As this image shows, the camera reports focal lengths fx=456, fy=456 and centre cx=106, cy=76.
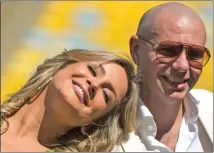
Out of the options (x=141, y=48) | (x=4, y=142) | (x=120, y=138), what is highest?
(x=141, y=48)

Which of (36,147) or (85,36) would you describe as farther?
(85,36)

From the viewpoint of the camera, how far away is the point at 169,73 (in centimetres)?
154

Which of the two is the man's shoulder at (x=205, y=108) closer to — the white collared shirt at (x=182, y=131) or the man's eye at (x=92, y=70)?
the white collared shirt at (x=182, y=131)

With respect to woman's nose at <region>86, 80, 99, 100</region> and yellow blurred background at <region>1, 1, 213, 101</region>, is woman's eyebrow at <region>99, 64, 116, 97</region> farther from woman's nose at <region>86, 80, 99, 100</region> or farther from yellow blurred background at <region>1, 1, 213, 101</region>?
yellow blurred background at <region>1, 1, 213, 101</region>

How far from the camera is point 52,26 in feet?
8.48

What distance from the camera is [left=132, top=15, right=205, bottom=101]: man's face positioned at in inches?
60.1

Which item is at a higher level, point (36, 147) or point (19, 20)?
point (19, 20)

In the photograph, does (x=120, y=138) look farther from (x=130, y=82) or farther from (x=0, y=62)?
(x=0, y=62)

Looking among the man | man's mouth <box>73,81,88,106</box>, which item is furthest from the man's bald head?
man's mouth <box>73,81,88,106</box>

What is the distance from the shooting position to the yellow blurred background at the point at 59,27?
2318mm

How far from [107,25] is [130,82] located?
108cm

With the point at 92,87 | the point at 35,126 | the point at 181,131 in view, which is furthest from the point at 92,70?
the point at 181,131

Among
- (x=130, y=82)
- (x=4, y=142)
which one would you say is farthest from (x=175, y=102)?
(x=4, y=142)

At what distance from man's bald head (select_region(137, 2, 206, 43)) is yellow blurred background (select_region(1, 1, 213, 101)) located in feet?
1.84
